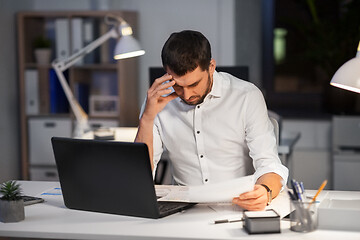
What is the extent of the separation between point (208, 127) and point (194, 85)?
0.26 metres

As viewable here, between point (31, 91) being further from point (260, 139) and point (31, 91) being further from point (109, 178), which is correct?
point (109, 178)

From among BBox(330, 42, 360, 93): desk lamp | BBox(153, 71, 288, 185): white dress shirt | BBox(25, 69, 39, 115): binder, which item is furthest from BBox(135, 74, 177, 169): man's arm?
BBox(25, 69, 39, 115): binder

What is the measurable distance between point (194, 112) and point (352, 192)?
685 mm

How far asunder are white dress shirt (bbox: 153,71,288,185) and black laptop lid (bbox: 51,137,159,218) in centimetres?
53

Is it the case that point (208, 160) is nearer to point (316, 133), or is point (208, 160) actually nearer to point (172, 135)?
point (172, 135)

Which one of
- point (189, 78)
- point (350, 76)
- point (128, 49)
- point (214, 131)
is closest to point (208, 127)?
point (214, 131)

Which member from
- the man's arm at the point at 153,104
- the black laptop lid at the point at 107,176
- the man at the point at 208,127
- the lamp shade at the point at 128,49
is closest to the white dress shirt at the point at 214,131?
the man at the point at 208,127

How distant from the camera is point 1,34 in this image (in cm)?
448

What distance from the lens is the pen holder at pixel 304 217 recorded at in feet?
5.65

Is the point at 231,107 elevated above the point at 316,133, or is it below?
above

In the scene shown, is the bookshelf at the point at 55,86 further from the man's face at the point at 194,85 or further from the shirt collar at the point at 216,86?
the man's face at the point at 194,85

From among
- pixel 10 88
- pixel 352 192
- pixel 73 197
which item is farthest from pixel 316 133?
pixel 73 197

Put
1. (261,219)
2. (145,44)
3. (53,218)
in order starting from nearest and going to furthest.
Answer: (261,219) → (53,218) → (145,44)

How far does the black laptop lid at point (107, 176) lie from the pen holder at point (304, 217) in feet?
1.39
